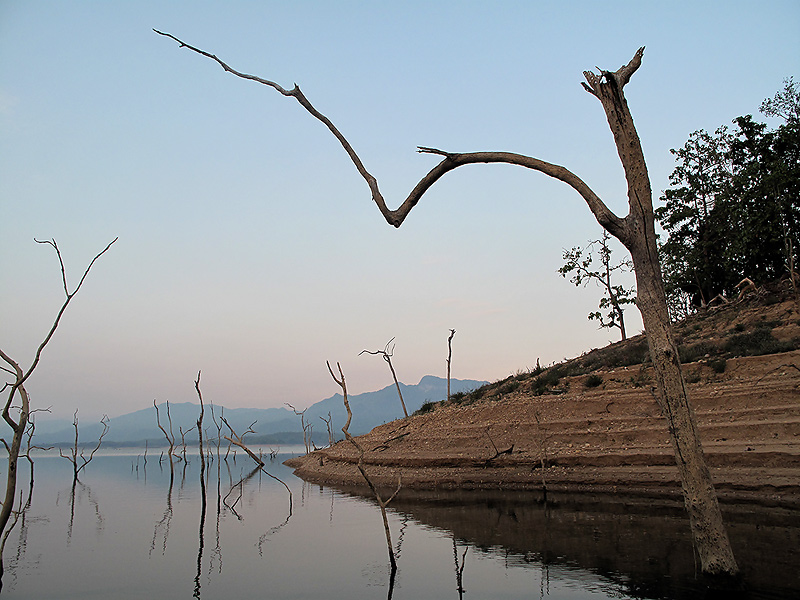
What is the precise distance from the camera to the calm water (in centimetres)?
928

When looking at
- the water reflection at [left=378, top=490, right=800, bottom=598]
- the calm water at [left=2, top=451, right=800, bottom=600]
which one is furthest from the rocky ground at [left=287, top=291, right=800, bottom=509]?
the calm water at [left=2, top=451, right=800, bottom=600]

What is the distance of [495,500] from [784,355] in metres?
12.0

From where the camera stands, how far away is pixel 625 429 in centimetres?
2016

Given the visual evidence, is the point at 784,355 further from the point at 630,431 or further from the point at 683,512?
the point at 683,512

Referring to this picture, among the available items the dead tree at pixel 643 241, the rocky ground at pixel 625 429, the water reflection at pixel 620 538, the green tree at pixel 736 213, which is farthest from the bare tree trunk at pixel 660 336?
the green tree at pixel 736 213

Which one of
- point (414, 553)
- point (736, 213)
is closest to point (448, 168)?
point (414, 553)

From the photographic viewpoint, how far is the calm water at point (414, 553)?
30.5 feet

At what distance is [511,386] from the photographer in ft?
105

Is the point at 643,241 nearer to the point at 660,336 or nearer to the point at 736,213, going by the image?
the point at 660,336

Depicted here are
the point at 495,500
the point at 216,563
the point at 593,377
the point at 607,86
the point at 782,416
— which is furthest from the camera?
the point at 593,377

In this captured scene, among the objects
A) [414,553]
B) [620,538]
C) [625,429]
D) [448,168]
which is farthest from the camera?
[625,429]

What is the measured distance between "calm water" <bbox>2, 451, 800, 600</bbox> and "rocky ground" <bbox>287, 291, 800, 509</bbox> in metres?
1.46

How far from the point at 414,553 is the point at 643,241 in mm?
8189

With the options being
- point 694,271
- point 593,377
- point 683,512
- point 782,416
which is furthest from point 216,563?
point 694,271
